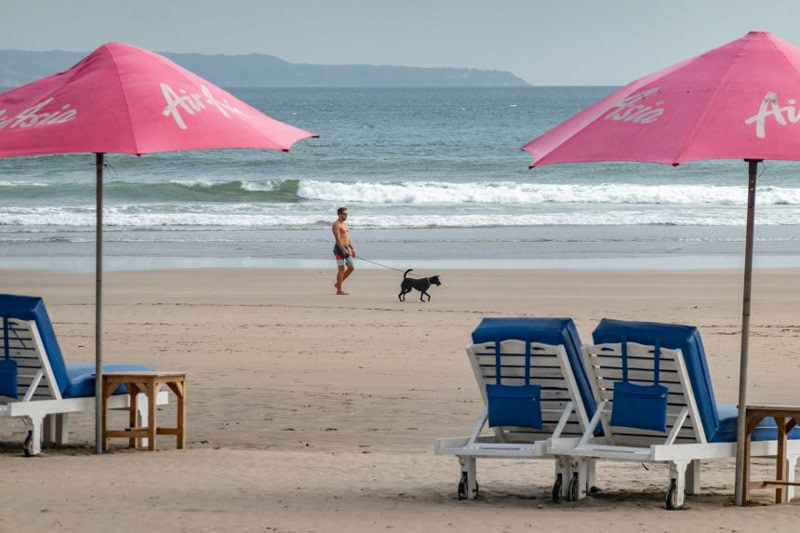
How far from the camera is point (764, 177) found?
4531 cm

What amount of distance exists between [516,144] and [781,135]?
61745 mm

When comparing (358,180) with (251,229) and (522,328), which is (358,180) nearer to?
(251,229)

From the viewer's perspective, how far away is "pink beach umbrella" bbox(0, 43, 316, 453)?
7.07 meters

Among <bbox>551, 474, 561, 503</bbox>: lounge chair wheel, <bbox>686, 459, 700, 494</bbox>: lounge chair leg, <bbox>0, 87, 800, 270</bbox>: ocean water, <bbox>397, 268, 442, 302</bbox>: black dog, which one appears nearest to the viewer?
<bbox>551, 474, 561, 503</bbox>: lounge chair wheel

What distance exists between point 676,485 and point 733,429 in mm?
492

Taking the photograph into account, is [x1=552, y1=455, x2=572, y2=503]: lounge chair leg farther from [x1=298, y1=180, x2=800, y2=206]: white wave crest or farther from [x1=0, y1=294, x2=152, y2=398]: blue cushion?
[x1=298, y1=180, x2=800, y2=206]: white wave crest

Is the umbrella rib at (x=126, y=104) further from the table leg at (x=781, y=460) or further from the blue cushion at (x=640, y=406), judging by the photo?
the table leg at (x=781, y=460)

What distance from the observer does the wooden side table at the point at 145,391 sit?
776 cm

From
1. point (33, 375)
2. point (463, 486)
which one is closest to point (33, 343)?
point (33, 375)

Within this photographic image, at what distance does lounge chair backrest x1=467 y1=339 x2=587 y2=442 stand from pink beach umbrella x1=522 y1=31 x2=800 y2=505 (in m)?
0.85

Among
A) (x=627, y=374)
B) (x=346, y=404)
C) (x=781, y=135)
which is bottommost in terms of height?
(x=346, y=404)

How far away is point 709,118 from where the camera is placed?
231 inches

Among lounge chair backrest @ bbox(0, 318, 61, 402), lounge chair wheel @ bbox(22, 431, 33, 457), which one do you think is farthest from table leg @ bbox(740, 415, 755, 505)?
lounge chair wheel @ bbox(22, 431, 33, 457)

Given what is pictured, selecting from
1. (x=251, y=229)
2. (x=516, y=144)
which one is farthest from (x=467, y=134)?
(x=251, y=229)
